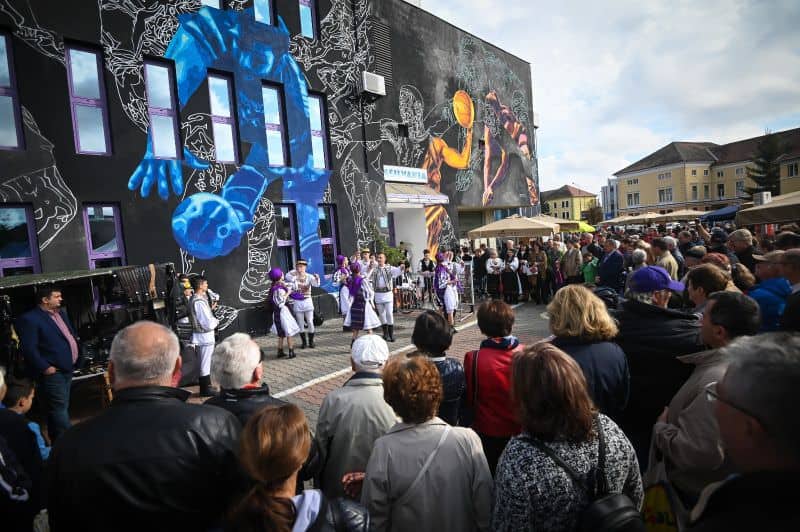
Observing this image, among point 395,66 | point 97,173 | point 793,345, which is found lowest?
point 793,345

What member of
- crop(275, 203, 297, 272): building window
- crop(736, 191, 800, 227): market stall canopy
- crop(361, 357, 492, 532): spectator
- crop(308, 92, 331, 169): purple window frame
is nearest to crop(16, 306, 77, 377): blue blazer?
crop(361, 357, 492, 532): spectator

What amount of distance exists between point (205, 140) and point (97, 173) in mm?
2431

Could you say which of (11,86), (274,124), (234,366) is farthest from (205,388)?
(274,124)

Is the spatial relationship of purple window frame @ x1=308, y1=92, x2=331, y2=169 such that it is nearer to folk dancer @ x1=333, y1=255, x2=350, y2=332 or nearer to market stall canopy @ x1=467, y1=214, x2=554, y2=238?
folk dancer @ x1=333, y1=255, x2=350, y2=332

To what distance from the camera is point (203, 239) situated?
10.4 meters

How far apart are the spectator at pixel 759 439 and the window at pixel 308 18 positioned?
14246mm

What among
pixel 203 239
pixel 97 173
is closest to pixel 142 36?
pixel 97 173

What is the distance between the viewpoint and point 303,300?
30.8 feet

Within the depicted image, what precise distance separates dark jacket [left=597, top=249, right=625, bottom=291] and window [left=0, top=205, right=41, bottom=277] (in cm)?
1120

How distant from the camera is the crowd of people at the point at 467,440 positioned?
1.19 metres

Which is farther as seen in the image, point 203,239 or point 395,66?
point 395,66

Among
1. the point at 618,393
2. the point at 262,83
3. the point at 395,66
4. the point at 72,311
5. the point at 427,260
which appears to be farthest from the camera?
the point at 395,66

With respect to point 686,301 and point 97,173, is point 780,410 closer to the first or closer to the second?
point 686,301

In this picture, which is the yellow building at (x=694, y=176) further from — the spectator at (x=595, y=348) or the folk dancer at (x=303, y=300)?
the spectator at (x=595, y=348)
